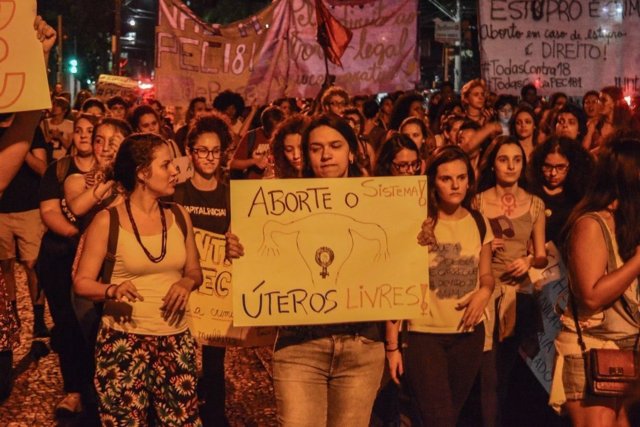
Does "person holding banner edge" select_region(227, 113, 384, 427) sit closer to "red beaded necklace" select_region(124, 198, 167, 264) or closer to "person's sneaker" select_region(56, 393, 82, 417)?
"red beaded necklace" select_region(124, 198, 167, 264)

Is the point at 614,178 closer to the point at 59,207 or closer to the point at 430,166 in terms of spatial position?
the point at 430,166

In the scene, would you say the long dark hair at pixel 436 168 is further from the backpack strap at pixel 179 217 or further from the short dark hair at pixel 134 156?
the short dark hair at pixel 134 156

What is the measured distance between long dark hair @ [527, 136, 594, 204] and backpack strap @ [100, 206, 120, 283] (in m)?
3.17

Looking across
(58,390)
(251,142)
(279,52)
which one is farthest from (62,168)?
(279,52)

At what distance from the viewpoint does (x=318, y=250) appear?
4367 mm

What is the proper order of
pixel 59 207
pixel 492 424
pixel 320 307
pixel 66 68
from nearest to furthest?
pixel 320 307, pixel 492 424, pixel 59 207, pixel 66 68

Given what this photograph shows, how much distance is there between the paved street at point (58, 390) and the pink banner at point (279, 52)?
3.87 metres

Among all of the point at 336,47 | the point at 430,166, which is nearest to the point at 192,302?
the point at 430,166

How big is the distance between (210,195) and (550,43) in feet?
21.3

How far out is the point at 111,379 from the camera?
4633 mm

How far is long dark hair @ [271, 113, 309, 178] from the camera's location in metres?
4.91

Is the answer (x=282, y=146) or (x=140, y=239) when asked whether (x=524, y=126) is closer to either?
(x=282, y=146)

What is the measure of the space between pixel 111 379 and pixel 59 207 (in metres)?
2.11

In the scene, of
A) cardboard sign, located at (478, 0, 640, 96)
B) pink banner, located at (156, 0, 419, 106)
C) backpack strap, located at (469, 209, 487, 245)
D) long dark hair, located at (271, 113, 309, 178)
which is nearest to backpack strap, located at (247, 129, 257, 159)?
pink banner, located at (156, 0, 419, 106)
